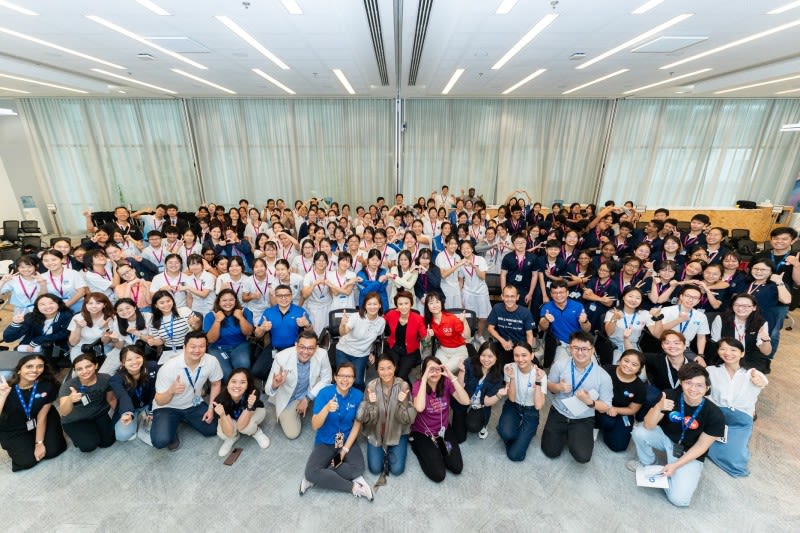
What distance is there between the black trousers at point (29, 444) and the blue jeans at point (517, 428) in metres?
3.96

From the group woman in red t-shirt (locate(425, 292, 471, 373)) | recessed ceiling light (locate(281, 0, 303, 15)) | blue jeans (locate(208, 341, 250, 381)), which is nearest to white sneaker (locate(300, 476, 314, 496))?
blue jeans (locate(208, 341, 250, 381))

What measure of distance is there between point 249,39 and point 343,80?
9.75 feet

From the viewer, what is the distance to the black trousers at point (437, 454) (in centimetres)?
286

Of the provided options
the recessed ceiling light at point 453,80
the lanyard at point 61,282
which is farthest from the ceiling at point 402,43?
the lanyard at point 61,282

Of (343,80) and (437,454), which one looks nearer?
(437,454)

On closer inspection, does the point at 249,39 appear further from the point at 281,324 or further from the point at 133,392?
the point at 133,392

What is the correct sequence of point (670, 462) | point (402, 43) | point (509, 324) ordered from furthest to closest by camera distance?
point (402, 43)
point (509, 324)
point (670, 462)

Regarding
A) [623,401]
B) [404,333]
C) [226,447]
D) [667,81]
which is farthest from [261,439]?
[667,81]

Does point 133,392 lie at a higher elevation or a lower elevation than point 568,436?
higher

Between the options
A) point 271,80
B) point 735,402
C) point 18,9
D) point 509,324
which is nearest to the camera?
point 735,402

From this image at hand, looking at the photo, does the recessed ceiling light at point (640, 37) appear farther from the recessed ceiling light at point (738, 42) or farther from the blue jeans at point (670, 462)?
the blue jeans at point (670, 462)

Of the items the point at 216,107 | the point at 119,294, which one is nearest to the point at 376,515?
the point at 119,294

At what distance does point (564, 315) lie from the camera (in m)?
3.87

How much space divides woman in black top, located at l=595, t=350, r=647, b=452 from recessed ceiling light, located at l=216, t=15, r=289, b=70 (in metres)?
5.47
